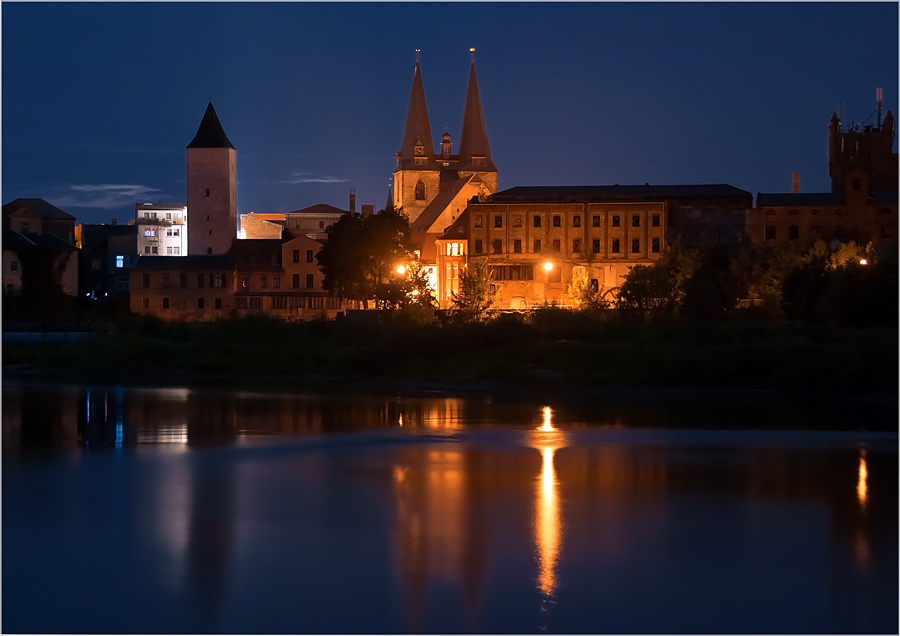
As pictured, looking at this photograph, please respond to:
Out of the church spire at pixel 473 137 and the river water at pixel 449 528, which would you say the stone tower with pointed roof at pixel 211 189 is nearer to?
the church spire at pixel 473 137

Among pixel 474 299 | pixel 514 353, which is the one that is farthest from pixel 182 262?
pixel 514 353

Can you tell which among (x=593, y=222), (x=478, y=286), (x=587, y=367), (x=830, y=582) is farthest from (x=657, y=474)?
(x=593, y=222)

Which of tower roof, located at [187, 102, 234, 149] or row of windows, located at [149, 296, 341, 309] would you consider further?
tower roof, located at [187, 102, 234, 149]

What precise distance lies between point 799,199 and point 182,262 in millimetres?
42429

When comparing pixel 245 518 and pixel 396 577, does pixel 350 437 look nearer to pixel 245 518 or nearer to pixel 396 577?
pixel 245 518

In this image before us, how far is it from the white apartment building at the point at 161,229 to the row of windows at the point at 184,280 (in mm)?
15770

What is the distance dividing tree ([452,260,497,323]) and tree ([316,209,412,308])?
23.4 ft

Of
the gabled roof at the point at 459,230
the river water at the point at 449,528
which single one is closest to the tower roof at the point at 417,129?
the gabled roof at the point at 459,230

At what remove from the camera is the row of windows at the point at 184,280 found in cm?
7225

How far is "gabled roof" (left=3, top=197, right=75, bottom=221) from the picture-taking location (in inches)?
3031

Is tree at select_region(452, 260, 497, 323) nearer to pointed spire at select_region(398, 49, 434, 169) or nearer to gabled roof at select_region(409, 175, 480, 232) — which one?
gabled roof at select_region(409, 175, 480, 232)

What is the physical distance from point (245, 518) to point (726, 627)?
23.3 ft

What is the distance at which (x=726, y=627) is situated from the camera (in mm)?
10680

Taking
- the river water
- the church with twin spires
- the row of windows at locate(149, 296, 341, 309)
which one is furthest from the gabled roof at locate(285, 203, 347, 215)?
the river water
